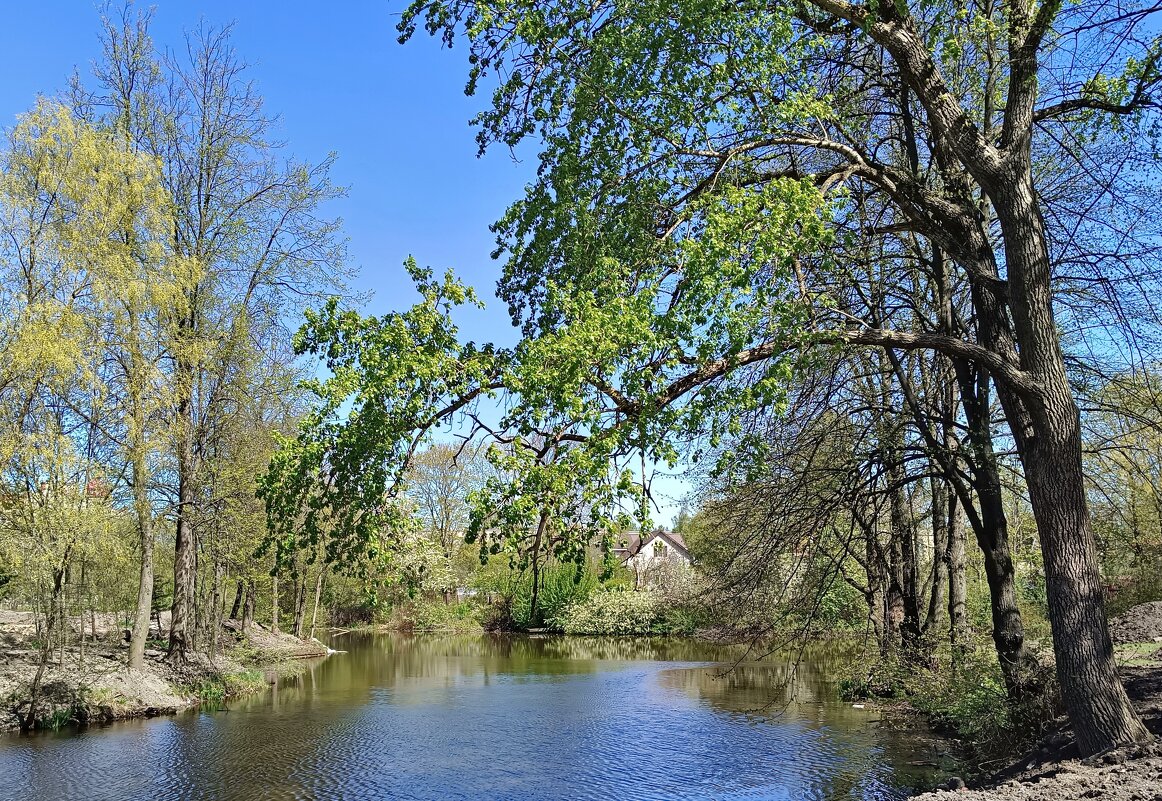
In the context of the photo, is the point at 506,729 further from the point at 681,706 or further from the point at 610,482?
the point at 610,482

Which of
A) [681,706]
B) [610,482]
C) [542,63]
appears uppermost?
[542,63]

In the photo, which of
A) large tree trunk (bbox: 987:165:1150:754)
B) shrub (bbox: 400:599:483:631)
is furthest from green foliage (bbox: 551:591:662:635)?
large tree trunk (bbox: 987:165:1150:754)

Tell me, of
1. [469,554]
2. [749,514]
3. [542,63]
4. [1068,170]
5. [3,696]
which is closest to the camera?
[542,63]

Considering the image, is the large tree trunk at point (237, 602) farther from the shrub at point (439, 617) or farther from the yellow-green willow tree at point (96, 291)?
the yellow-green willow tree at point (96, 291)

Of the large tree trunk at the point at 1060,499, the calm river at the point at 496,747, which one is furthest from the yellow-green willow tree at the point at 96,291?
the large tree trunk at the point at 1060,499

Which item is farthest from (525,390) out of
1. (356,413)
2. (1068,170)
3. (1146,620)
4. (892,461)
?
(1146,620)

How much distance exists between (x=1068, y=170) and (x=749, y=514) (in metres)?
5.87

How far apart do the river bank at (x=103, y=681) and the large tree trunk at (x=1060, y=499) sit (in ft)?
51.0

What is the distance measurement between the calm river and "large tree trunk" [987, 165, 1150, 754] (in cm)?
408

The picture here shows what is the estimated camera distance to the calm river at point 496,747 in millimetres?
10914

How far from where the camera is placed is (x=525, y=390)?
639 cm

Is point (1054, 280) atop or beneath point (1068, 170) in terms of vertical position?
beneath

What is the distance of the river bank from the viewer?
14477 millimetres

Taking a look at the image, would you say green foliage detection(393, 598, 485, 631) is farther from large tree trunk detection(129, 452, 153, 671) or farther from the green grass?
the green grass
